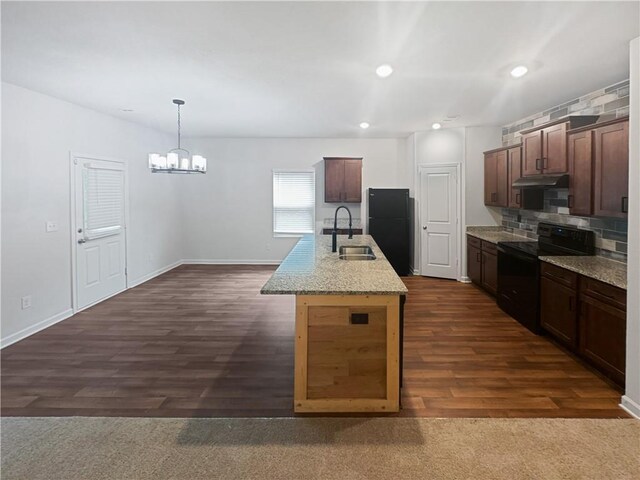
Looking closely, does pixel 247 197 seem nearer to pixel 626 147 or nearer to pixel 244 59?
pixel 244 59

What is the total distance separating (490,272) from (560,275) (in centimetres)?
181

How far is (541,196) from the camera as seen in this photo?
195 inches

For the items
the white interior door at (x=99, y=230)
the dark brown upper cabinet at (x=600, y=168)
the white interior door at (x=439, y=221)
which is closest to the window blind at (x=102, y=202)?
the white interior door at (x=99, y=230)

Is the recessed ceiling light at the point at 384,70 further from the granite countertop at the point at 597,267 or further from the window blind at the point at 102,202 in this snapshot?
the window blind at the point at 102,202

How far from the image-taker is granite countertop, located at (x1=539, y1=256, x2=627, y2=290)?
9.65ft

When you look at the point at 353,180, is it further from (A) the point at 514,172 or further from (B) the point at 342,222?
(A) the point at 514,172

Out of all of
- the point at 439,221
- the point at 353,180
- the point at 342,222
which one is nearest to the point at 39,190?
the point at 353,180

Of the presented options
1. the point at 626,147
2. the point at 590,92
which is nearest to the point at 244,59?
the point at 626,147

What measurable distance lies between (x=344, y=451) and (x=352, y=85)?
3.33 m

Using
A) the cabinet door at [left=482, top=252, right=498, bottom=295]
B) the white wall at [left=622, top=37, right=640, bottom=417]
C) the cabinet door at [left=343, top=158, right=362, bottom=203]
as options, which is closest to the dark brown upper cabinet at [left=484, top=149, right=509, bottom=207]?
the cabinet door at [left=482, top=252, right=498, bottom=295]

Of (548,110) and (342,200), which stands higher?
(548,110)

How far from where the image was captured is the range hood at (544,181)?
4.00m

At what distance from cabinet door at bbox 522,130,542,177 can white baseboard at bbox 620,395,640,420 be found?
105 inches

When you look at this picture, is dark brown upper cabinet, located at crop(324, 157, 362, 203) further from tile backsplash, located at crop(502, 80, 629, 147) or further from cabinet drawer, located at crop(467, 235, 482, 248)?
tile backsplash, located at crop(502, 80, 629, 147)
